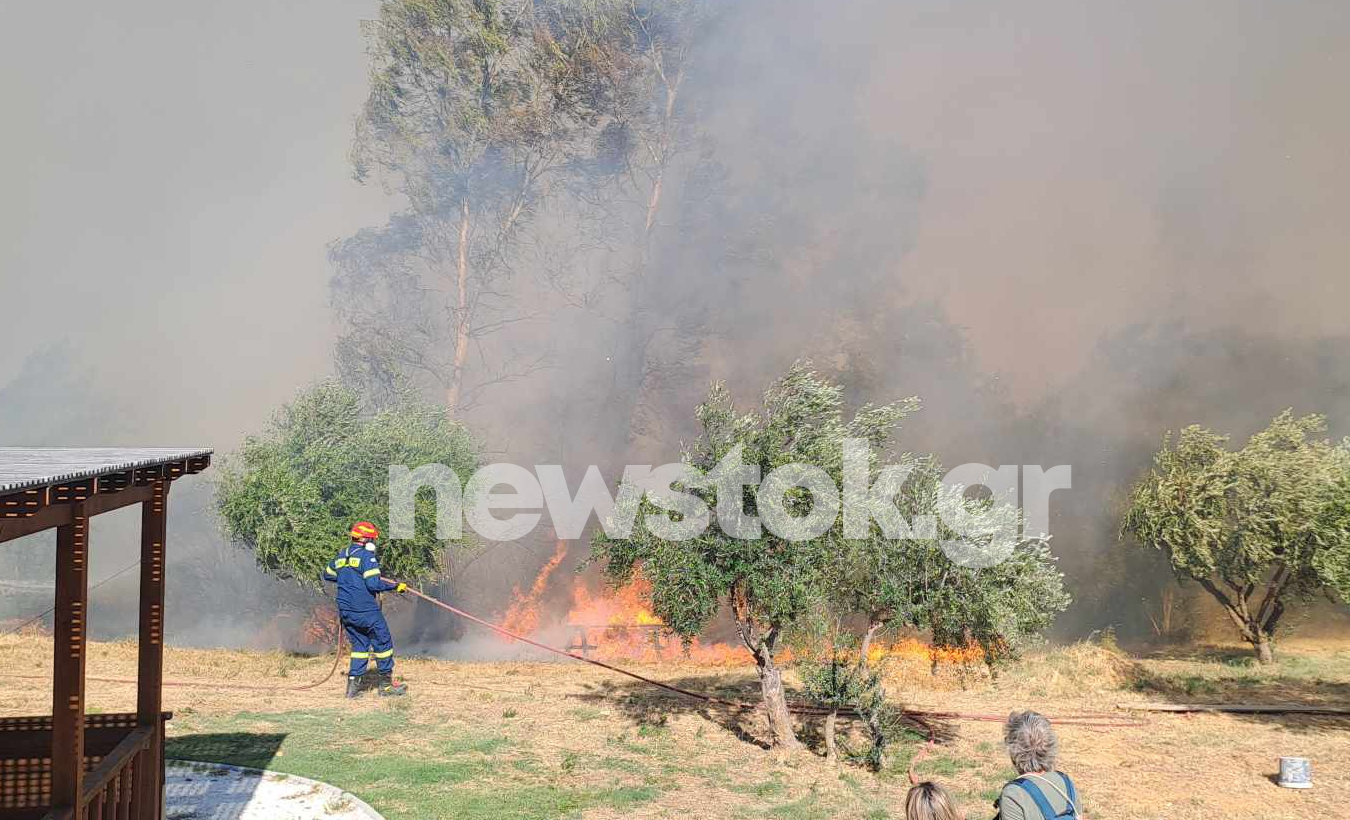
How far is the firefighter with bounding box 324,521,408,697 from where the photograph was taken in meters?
14.6

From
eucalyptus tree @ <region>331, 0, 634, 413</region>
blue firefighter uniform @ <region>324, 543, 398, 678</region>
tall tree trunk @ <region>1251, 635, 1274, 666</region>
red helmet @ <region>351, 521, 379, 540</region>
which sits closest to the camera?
blue firefighter uniform @ <region>324, 543, 398, 678</region>

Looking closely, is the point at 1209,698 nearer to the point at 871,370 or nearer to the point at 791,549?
the point at 791,549

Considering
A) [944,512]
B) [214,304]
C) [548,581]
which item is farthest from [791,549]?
[214,304]

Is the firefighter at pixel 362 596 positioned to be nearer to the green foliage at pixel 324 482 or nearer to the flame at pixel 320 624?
the green foliage at pixel 324 482

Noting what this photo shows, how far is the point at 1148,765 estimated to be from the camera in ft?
44.0

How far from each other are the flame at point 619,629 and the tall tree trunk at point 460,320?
20.3ft

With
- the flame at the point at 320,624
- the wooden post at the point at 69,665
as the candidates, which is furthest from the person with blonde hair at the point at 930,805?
the flame at the point at 320,624

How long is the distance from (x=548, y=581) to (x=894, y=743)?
1847 centimetres

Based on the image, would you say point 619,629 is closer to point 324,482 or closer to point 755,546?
point 324,482

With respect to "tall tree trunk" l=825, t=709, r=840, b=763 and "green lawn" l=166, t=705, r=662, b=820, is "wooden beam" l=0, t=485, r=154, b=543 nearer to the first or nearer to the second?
"green lawn" l=166, t=705, r=662, b=820

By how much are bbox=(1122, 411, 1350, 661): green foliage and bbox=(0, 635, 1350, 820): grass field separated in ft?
6.75

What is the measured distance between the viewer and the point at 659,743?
14000 mm

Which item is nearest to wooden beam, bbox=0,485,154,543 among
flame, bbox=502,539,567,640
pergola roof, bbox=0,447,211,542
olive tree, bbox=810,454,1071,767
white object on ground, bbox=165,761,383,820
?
pergola roof, bbox=0,447,211,542

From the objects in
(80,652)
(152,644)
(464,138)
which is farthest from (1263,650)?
(464,138)
